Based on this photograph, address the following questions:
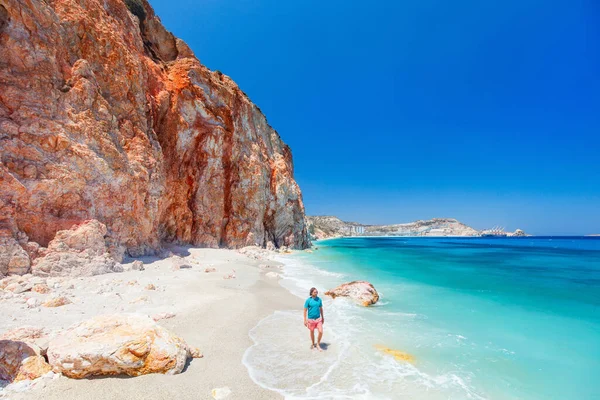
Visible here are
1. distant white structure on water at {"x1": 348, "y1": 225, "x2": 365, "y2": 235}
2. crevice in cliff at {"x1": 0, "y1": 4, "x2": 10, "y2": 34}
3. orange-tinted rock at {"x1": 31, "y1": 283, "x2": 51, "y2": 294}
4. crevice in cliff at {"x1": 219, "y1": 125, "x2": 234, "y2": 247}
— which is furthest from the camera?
distant white structure on water at {"x1": 348, "y1": 225, "x2": 365, "y2": 235}

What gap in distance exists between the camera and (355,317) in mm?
9617

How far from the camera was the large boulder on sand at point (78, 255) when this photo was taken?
981 cm

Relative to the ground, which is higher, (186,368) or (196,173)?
(196,173)

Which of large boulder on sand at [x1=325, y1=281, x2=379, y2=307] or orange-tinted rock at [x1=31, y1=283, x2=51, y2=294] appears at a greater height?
orange-tinted rock at [x1=31, y1=283, x2=51, y2=294]

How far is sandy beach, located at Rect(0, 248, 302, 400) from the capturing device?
432 cm

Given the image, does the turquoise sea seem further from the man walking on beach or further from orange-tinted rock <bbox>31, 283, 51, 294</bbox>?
orange-tinted rock <bbox>31, 283, 51, 294</bbox>

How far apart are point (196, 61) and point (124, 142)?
48.6 ft

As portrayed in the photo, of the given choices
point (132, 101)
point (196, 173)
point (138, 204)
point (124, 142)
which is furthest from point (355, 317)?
point (196, 173)

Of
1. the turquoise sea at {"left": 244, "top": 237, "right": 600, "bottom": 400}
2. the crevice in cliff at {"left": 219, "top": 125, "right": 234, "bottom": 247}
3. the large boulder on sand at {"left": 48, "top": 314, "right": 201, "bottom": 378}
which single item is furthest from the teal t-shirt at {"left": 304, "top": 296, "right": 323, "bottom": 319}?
the crevice in cliff at {"left": 219, "top": 125, "right": 234, "bottom": 247}

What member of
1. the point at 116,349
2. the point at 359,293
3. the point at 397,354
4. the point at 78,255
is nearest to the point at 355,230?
the point at 359,293

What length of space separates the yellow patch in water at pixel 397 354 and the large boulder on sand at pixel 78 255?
1078 centimetres

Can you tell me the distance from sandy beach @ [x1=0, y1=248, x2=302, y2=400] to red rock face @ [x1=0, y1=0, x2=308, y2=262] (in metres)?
3.76

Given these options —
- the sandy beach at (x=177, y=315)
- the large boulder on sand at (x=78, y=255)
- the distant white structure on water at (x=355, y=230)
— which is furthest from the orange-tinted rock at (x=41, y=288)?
the distant white structure on water at (x=355, y=230)

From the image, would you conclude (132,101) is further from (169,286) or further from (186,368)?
(186,368)
